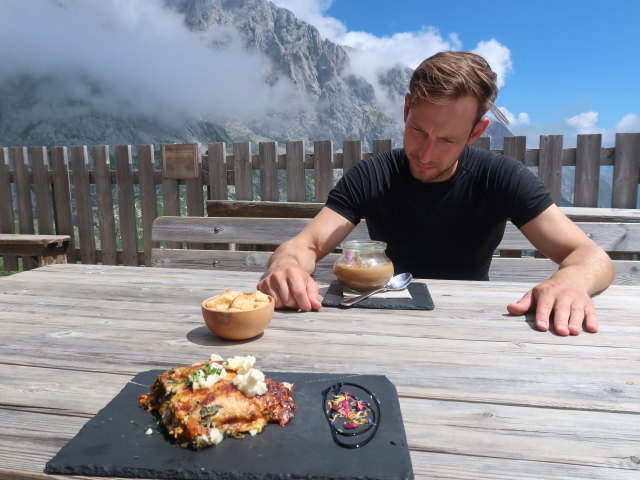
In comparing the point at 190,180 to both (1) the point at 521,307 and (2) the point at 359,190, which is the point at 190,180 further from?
(1) the point at 521,307

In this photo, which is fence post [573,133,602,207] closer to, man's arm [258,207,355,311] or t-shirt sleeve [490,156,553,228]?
t-shirt sleeve [490,156,553,228]

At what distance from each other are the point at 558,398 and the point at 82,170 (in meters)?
5.77

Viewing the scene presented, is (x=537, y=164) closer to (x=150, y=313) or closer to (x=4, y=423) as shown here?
(x=150, y=313)

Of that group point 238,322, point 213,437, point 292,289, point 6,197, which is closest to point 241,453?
point 213,437

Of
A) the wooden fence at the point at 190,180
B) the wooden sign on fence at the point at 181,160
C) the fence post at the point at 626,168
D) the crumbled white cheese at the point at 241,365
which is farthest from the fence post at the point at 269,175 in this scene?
the crumbled white cheese at the point at 241,365

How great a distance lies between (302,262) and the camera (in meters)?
2.12

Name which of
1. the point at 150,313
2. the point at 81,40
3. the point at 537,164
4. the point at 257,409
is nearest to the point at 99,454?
the point at 257,409

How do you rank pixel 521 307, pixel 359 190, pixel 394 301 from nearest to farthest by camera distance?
1. pixel 521 307
2. pixel 394 301
3. pixel 359 190

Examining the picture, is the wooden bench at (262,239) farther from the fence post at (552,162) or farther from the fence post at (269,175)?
the fence post at (269,175)

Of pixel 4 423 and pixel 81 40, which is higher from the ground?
pixel 81 40

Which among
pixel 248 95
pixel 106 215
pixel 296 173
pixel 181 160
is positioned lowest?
pixel 106 215

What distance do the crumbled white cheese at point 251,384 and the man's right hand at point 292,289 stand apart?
2.29 feet

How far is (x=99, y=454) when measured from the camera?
0.74 meters

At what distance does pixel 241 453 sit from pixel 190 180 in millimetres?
4389
